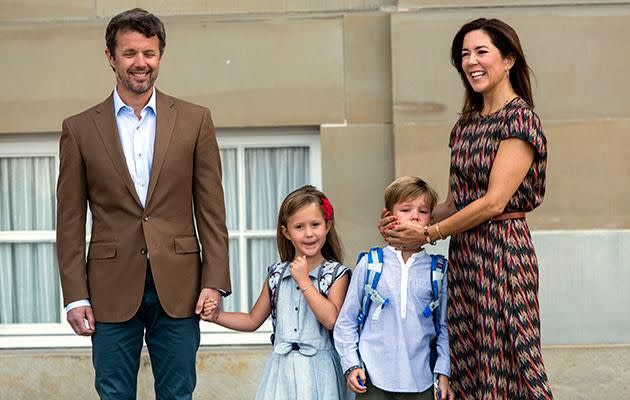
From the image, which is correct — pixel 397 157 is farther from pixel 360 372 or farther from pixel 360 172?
pixel 360 372

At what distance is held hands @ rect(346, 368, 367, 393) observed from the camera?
4.35 meters

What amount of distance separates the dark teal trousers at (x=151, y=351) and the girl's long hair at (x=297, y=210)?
50 cm

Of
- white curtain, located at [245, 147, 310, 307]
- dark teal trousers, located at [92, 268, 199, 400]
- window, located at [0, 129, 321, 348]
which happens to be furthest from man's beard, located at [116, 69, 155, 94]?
white curtain, located at [245, 147, 310, 307]

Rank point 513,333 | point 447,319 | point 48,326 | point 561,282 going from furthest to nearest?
1. point 48,326
2. point 561,282
3. point 447,319
4. point 513,333

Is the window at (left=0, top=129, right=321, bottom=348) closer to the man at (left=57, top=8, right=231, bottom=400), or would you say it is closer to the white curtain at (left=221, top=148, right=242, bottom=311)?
the white curtain at (left=221, top=148, right=242, bottom=311)

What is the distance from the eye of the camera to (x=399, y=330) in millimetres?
4375

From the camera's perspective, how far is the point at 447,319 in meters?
4.40

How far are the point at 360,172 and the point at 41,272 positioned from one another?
2103 mm

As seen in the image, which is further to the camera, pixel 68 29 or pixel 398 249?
pixel 68 29

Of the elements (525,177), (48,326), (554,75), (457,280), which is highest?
(554,75)

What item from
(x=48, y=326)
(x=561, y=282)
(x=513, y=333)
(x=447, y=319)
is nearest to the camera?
(x=513, y=333)

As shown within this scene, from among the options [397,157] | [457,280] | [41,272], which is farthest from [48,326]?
[457,280]

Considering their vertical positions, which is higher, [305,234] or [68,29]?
[68,29]

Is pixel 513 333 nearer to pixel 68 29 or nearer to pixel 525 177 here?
pixel 525 177
